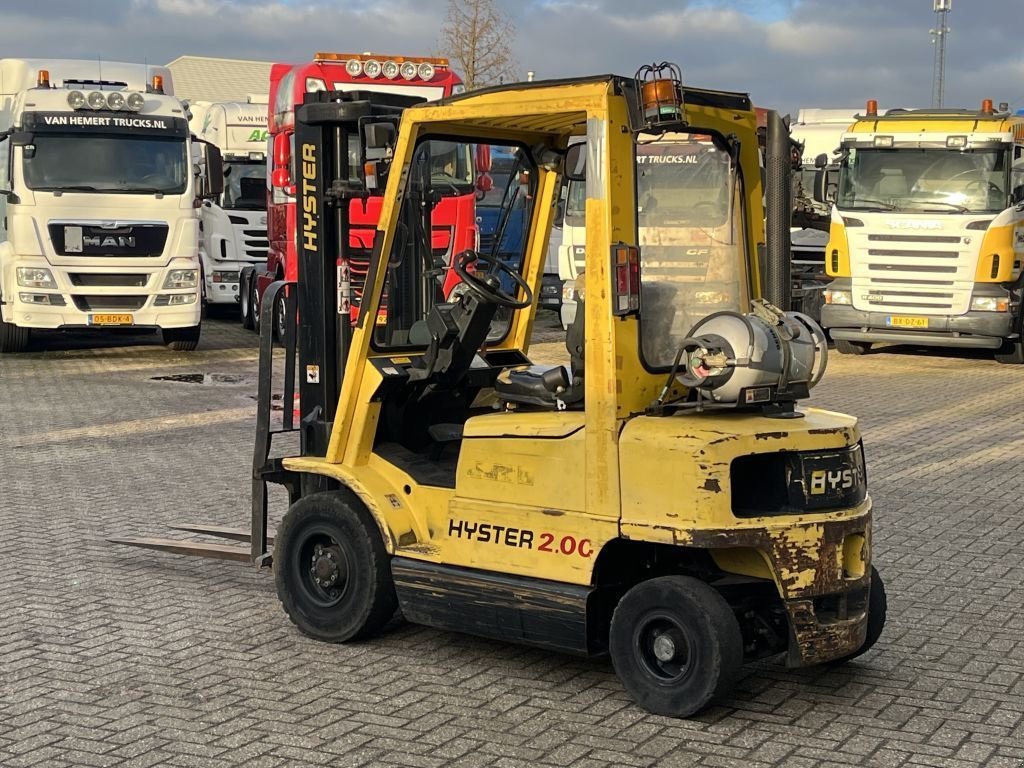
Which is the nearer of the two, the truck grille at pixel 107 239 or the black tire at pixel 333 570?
the black tire at pixel 333 570

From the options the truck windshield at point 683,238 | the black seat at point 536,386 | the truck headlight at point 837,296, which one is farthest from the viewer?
the truck headlight at point 837,296

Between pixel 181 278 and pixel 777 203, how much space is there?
13.8 meters

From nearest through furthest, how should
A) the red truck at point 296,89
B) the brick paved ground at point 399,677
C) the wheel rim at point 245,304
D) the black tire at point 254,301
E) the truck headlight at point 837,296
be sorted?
1. the brick paved ground at point 399,677
2. the red truck at point 296,89
3. the truck headlight at point 837,296
4. the black tire at point 254,301
5. the wheel rim at point 245,304

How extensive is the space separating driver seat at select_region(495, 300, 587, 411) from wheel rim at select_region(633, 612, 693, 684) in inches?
39.1

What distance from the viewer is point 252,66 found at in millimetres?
68562

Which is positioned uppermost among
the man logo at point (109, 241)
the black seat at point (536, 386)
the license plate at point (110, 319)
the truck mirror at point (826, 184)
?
the truck mirror at point (826, 184)

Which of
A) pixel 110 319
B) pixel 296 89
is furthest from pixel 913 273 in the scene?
pixel 110 319

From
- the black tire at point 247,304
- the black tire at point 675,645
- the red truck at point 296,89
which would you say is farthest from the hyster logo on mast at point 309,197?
the black tire at point 247,304

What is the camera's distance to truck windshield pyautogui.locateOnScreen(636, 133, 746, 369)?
5996 mm

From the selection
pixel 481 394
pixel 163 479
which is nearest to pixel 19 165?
pixel 163 479

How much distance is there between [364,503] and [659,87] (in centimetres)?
234

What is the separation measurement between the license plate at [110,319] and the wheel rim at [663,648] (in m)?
14.9

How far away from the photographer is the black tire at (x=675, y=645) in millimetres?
5629

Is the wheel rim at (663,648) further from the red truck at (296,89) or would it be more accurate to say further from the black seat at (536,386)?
the red truck at (296,89)
